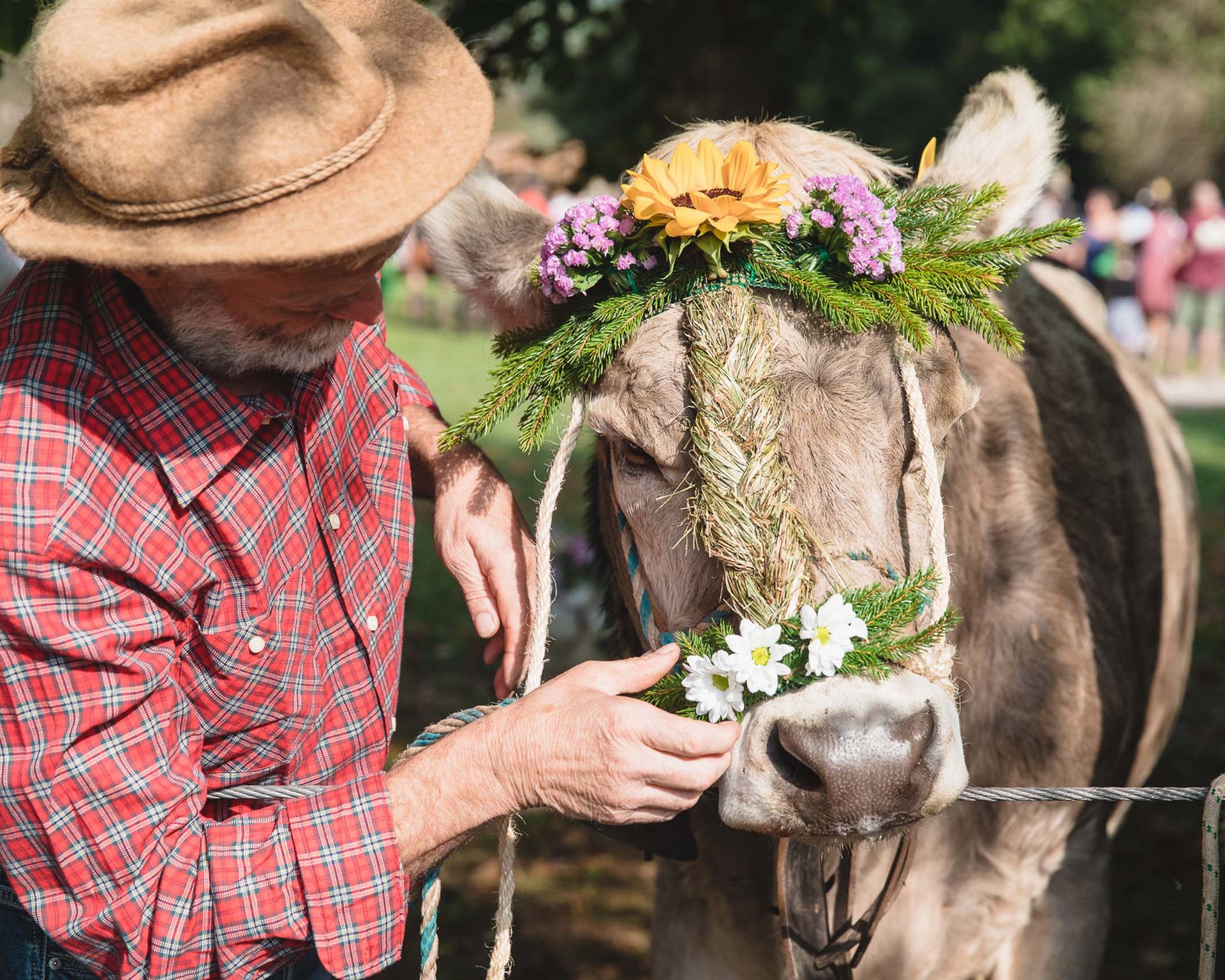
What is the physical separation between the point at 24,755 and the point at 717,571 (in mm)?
1194

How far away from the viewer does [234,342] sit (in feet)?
6.84

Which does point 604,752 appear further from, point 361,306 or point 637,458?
point 361,306

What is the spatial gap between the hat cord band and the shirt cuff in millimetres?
917

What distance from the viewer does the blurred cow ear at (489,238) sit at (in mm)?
2711

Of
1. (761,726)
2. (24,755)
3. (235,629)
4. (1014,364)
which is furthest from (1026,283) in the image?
(24,755)

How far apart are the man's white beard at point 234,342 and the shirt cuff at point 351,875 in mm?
742

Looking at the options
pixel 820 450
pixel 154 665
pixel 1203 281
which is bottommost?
pixel 1203 281

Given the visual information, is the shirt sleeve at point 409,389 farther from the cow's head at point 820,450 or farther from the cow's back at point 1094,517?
the cow's back at point 1094,517

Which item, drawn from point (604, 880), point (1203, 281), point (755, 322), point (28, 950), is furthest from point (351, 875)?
point (1203, 281)

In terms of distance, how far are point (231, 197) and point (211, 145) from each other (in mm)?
78

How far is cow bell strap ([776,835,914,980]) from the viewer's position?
9.04 ft

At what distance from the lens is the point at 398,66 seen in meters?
2.06

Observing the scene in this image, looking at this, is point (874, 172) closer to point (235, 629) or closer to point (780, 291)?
→ point (780, 291)

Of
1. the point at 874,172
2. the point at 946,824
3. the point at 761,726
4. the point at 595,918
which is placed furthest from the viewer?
the point at 595,918
